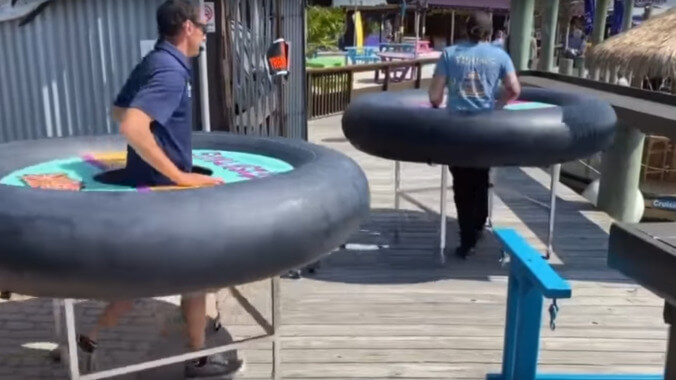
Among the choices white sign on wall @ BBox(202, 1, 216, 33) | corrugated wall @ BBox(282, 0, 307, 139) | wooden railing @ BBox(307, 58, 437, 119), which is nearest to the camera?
white sign on wall @ BBox(202, 1, 216, 33)

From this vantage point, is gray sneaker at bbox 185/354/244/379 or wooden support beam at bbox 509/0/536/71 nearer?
gray sneaker at bbox 185/354/244/379

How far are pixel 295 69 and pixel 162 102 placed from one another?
11.9 ft

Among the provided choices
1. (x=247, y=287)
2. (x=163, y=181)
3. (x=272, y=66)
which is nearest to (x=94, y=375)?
(x=163, y=181)

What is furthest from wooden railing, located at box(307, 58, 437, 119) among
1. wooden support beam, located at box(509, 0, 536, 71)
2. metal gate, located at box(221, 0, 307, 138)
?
metal gate, located at box(221, 0, 307, 138)

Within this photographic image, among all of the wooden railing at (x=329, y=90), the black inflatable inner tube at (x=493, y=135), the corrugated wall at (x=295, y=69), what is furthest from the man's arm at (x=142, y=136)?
the wooden railing at (x=329, y=90)

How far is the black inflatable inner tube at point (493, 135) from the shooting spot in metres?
3.88

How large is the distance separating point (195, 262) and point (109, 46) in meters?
2.92

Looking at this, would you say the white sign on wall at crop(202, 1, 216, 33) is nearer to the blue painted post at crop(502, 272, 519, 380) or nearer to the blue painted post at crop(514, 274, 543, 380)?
the blue painted post at crop(502, 272, 519, 380)

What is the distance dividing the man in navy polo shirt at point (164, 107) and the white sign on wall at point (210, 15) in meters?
1.90

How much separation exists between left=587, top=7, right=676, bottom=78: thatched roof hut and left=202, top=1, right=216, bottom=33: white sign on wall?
19.5 ft

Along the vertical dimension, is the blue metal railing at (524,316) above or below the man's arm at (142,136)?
below

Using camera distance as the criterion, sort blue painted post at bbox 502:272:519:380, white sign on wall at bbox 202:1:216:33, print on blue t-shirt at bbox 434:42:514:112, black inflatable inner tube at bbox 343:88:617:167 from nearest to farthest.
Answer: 1. blue painted post at bbox 502:272:519:380
2. black inflatable inner tube at bbox 343:88:617:167
3. print on blue t-shirt at bbox 434:42:514:112
4. white sign on wall at bbox 202:1:216:33

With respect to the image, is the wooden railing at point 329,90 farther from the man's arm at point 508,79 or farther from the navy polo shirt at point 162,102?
the navy polo shirt at point 162,102

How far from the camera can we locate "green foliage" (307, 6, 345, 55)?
1880 centimetres
